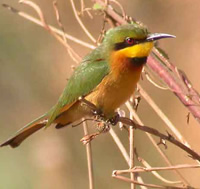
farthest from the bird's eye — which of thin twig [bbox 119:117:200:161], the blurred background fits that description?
the blurred background

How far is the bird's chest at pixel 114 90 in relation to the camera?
1.81 meters

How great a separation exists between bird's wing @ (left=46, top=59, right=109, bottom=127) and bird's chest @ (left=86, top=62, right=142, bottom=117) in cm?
3

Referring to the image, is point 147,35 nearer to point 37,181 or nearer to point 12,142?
point 12,142

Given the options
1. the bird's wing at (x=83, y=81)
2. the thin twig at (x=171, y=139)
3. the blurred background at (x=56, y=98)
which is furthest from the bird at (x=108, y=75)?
the blurred background at (x=56, y=98)

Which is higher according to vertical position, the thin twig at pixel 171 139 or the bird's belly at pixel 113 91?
the bird's belly at pixel 113 91

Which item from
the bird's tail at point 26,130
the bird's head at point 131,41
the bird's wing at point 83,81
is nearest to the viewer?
the bird's head at point 131,41

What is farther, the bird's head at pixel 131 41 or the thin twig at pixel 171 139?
the bird's head at pixel 131 41

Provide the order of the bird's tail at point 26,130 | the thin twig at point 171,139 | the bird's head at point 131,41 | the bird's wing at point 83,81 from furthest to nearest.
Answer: the bird's tail at point 26,130 → the bird's wing at point 83,81 → the bird's head at point 131,41 → the thin twig at point 171,139

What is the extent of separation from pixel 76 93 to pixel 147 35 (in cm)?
31

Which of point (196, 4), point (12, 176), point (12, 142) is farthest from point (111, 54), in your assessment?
point (196, 4)

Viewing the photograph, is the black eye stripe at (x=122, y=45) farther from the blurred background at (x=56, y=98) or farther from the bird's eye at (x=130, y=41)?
the blurred background at (x=56, y=98)

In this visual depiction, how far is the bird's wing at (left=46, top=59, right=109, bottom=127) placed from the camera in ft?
6.21

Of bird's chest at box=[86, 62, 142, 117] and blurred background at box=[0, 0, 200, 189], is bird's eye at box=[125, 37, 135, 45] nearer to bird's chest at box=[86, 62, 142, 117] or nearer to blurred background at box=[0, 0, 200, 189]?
bird's chest at box=[86, 62, 142, 117]

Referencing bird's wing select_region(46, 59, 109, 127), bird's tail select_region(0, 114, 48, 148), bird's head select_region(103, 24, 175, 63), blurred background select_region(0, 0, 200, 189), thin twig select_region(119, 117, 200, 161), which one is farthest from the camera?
blurred background select_region(0, 0, 200, 189)
